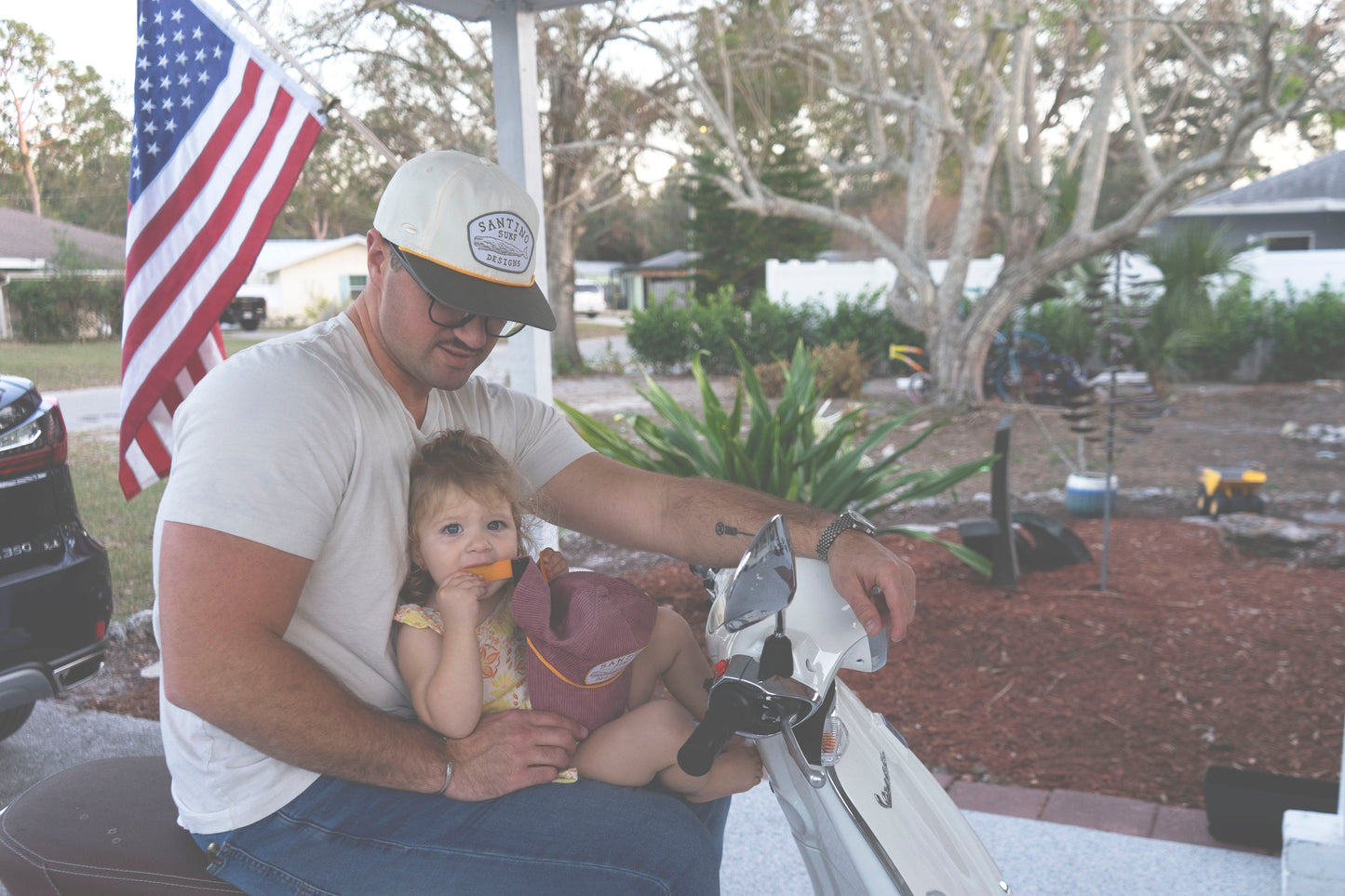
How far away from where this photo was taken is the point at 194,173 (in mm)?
3268

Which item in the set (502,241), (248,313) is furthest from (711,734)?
(248,313)

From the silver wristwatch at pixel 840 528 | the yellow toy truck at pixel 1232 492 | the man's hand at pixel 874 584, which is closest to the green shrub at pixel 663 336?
the yellow toy truck at pixel 1232 492

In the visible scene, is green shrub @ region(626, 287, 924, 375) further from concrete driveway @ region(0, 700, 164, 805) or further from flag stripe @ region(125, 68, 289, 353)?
flag stripe @ region(125, 68, 289, 353)

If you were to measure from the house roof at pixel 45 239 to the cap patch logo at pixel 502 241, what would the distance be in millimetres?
4240

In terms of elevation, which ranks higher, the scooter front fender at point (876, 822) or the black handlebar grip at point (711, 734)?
the black handlebar grip at point (711, 734)

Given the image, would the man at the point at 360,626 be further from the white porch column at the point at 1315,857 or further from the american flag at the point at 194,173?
the american flag at the point at 194,173

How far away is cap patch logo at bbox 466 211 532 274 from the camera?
1.68 metres

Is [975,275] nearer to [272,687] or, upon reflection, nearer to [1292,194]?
[1292,194]

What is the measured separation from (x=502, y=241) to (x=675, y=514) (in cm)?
65

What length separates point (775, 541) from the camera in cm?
126

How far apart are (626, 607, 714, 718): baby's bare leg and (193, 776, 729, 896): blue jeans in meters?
0.26

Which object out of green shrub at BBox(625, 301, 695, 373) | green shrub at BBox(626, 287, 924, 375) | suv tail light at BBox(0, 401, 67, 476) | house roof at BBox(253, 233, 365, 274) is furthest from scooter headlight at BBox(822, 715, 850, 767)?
green shrub at BBox(625, 301, 695, 373)

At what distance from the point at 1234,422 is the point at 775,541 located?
459 inches

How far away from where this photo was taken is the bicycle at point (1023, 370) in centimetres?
1316
